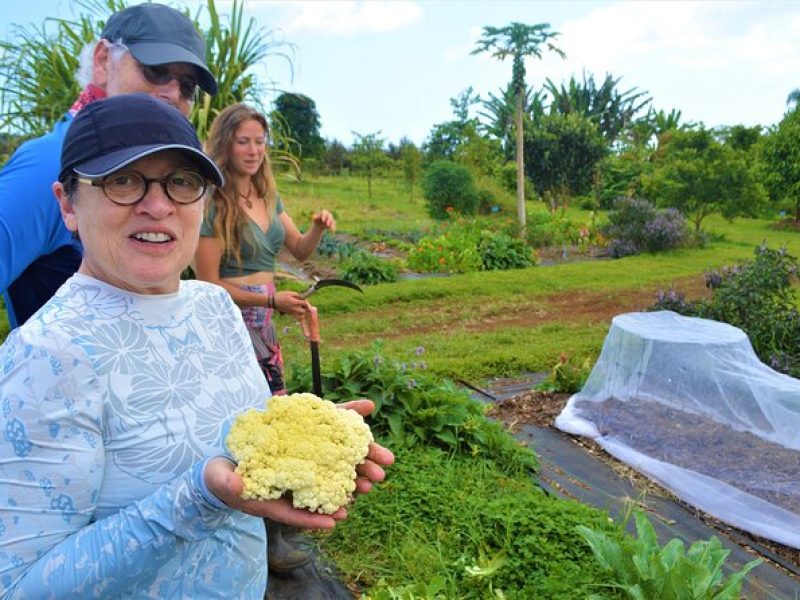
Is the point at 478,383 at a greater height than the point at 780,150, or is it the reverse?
the point at 780,150

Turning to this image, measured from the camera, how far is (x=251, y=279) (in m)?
3.05

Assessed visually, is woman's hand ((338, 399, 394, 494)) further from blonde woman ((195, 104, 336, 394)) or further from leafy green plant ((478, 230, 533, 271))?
leafy green plant ((478, 230, 533, 271))

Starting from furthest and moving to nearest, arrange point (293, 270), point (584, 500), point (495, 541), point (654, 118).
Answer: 1. point (654, 118)
2. point (293, 270)
3. point (584, 500)
4. point (495, 541)

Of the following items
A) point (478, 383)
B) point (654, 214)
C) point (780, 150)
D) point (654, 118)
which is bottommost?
point (478, 383)

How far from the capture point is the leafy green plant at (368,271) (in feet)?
36.8

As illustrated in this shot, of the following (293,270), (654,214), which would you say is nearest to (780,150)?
(654,214)

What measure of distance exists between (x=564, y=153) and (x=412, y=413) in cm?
2081

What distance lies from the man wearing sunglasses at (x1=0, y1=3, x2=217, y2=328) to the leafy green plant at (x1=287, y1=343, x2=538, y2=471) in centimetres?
231

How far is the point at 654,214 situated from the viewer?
14.9 m

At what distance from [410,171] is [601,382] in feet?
76.5

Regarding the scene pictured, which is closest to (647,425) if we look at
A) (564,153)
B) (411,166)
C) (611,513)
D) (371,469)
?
(611,513)

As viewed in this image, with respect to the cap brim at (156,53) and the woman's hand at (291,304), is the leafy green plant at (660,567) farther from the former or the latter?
the cap brim at (156,53)

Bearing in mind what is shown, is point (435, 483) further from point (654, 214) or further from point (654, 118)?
point (654, 118)

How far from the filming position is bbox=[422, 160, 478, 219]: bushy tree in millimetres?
19703
